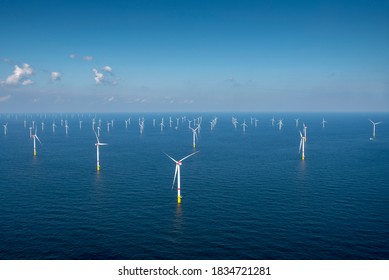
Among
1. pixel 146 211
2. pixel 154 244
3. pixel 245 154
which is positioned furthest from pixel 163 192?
pixel 245 154

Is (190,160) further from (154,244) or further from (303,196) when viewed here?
(154,244)

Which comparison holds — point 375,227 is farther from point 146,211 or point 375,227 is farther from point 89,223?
point 89,223

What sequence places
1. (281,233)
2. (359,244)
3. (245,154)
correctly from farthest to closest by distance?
(245,154), (281,233), (359,244)

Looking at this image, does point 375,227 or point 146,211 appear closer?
point 375,227

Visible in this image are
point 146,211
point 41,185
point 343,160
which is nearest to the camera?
point 146,211
